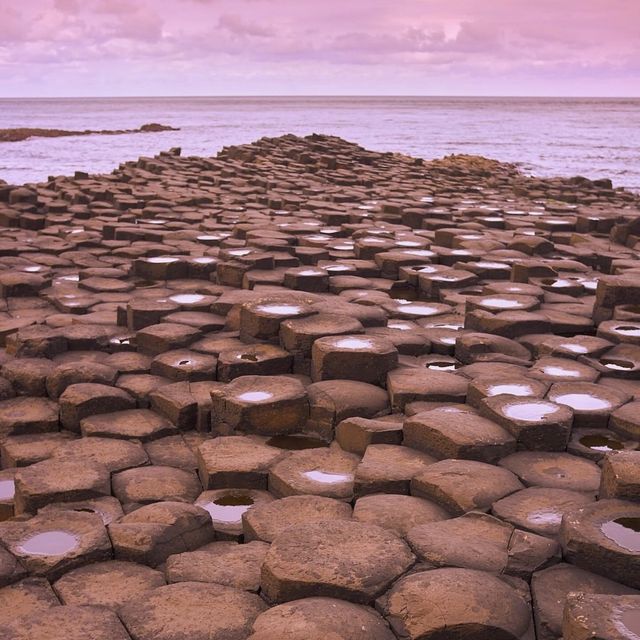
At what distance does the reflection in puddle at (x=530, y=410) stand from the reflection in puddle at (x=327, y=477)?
0.72 meters

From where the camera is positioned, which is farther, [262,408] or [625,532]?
[262,408]

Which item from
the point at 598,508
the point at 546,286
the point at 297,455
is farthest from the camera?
the point at 546,286

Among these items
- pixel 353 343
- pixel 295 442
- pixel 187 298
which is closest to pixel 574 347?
pixel 353 343

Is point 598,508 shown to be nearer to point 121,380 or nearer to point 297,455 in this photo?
point 297,455

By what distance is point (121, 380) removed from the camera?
412cm

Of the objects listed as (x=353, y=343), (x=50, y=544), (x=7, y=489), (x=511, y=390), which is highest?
(x=353, y=343)

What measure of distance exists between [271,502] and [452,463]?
0.69 m

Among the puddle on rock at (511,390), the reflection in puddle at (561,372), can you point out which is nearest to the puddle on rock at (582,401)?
the puddle on rock at (511,390)

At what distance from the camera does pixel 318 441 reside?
3545mm

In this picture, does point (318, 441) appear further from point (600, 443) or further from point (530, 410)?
point (600, 443)

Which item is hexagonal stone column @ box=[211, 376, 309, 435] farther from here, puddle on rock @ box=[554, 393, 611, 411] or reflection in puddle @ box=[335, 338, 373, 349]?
puddle on rock @ box=[554, 393, 611, 411]

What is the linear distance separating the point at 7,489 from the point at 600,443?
94.7 inches

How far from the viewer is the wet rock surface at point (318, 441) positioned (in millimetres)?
2176

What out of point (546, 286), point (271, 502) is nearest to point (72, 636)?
point (271, 502)
